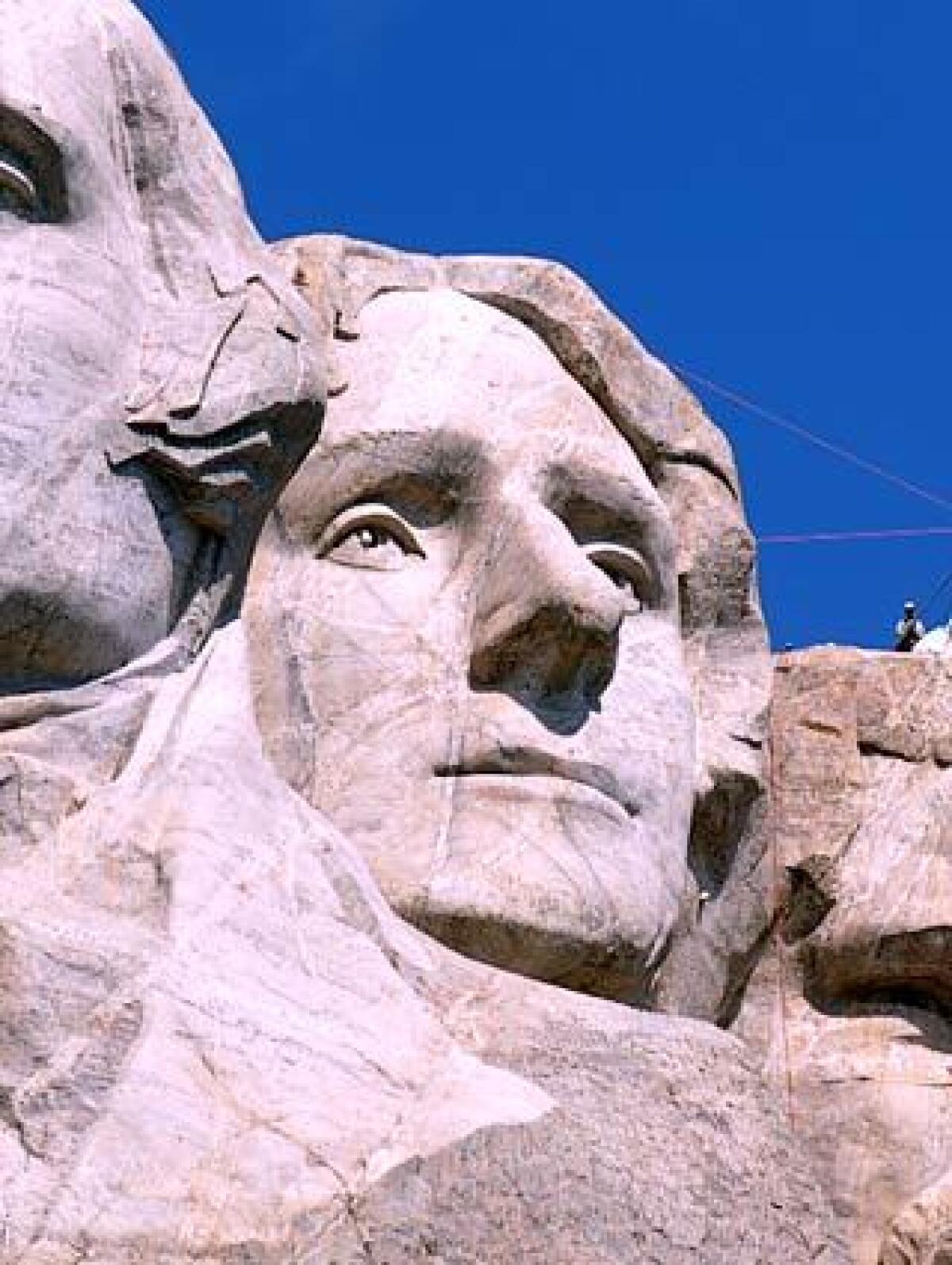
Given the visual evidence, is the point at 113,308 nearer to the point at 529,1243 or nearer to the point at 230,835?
the point at 230,835

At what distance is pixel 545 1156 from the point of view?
24.1 ft

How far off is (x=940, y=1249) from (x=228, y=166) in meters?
2.30

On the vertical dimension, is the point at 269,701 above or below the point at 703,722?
below

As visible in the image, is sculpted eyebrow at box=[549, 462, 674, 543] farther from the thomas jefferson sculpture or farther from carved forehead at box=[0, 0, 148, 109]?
carved forehead at box=[0, 0, 148, 109]

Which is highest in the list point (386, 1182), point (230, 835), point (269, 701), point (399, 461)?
point (399, 461)

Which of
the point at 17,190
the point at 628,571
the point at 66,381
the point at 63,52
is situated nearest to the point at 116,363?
the point at 66,381

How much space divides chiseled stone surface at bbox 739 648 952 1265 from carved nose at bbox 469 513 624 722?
105 centimetres

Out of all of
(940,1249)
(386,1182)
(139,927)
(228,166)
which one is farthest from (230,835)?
(940,1249)

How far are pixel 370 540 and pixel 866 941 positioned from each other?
1.41 metres

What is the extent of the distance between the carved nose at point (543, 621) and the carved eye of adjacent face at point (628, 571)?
21 centimetres

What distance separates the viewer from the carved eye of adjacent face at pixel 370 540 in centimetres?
905

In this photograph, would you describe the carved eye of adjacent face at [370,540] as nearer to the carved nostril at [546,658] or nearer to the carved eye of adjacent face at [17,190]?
the carved nostril at [546,658]

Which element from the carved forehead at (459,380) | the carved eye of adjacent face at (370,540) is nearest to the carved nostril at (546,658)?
the carved eye of adjacent face at (370,540)

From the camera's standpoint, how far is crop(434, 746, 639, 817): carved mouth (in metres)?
8.88
